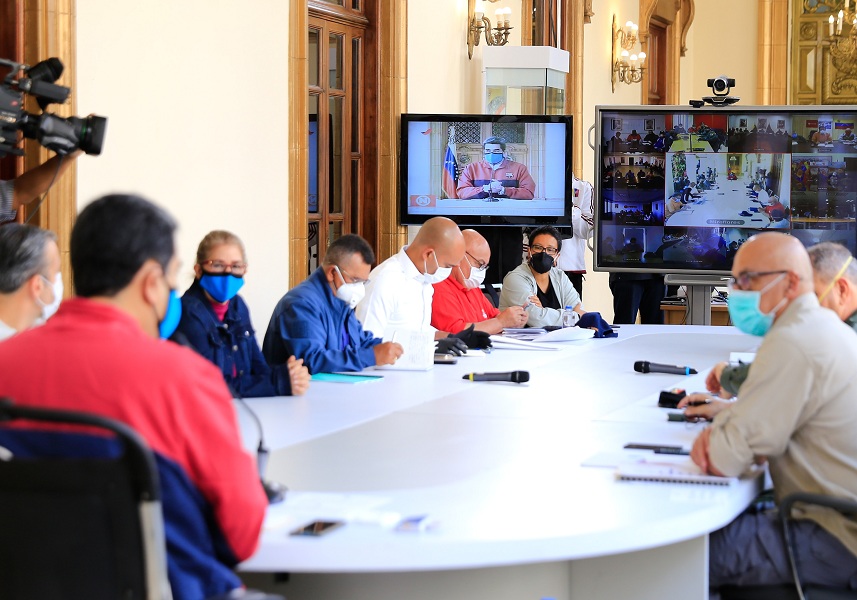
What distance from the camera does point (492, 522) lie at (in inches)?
97.0

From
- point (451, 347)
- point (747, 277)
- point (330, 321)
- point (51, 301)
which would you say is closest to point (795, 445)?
point (747, 277)

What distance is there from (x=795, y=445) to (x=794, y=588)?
339 mm

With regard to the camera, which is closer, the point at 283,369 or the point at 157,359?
the point at 157,359

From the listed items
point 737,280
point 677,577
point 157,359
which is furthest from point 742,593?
point 157,359

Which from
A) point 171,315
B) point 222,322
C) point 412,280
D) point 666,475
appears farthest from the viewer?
point 412,280

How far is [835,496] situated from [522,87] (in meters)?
7.76

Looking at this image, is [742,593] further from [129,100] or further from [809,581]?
[129,100]

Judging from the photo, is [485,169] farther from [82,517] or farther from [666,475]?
[82,517]

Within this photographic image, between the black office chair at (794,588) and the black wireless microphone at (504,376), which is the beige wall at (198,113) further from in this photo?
the black office chair at (794,588)

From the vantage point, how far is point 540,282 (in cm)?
752

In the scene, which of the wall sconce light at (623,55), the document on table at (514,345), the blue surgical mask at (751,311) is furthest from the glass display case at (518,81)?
the blue surgical mask at (751,311)

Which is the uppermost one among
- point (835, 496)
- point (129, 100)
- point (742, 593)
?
point (129, 100)

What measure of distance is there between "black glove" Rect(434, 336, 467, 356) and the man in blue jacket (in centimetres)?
35

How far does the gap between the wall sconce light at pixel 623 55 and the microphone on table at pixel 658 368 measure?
912cm
